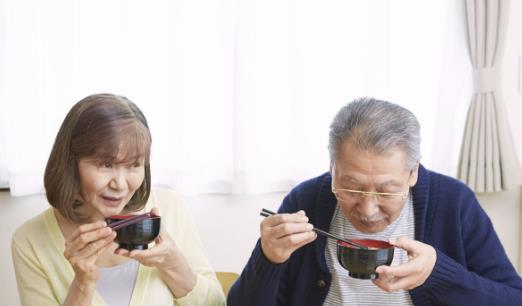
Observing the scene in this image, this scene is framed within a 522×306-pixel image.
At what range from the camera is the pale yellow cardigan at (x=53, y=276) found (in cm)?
162

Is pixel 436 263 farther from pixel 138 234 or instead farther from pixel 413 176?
pixel 138 234

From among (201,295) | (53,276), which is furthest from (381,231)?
(53,276)

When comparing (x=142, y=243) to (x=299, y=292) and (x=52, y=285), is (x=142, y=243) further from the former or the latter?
(x=299, y=292)

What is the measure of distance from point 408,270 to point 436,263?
4.7 inches

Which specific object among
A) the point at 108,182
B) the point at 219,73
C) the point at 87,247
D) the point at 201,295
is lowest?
the point at 201,295

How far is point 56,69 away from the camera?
103 inches

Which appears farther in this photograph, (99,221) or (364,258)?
(99,221)

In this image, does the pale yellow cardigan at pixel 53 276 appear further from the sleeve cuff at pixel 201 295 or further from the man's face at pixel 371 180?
the man's face at pixel 371 180

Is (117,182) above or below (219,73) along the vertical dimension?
below

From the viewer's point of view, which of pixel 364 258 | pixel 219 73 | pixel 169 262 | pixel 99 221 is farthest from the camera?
pixel 219 73

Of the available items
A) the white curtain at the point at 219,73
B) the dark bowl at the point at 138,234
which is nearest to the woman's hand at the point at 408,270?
the dark bowl at the point at 138,234

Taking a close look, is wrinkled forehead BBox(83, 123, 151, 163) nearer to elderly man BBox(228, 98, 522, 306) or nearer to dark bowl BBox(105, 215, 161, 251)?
dark bowl BBox(105, 215, 161, 251)

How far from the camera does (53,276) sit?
1.63 metres

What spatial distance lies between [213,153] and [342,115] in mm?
1364
